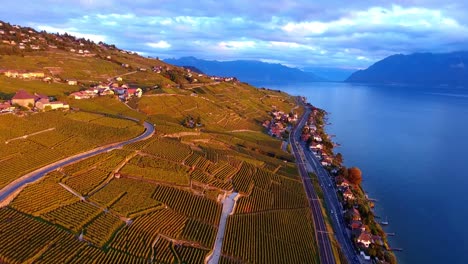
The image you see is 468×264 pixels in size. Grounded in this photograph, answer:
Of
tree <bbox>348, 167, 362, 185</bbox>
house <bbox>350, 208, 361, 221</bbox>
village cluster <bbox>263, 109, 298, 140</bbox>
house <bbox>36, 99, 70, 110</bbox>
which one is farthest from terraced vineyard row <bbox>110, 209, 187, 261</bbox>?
village cluster <bbox>263, 109, 298, 140</bbox>

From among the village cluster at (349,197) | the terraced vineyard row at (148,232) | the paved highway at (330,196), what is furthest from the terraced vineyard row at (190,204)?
the village cluster at (349,197)

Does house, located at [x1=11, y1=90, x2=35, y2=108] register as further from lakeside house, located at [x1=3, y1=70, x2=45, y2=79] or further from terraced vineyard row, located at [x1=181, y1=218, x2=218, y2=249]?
terraced vineyard row, located at [x1=181, y1=218, x2=218, y2=249]

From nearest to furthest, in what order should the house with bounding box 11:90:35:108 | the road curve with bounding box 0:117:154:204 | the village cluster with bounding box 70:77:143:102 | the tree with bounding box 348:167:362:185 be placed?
the road curve with bounding box 0:117:154:204 < the house with bounding box 11:90:35:108 < the tree with bounding box 348:167:362:185 < the village cluster with bounding box 70:77:143:102

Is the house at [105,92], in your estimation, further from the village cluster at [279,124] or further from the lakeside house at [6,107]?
the village cluster at [279,124]

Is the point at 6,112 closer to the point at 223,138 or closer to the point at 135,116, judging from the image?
the point at 135,116

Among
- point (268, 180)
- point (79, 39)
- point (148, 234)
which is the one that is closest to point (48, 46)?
point (79, 39)

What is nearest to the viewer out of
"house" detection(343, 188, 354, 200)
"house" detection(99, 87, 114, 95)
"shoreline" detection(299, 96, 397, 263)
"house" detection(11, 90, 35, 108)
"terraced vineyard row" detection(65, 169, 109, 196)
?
"terraced vineyard row" detection(65, 169, 109, 196)

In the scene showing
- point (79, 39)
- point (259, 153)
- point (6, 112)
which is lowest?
point (259, 153)
